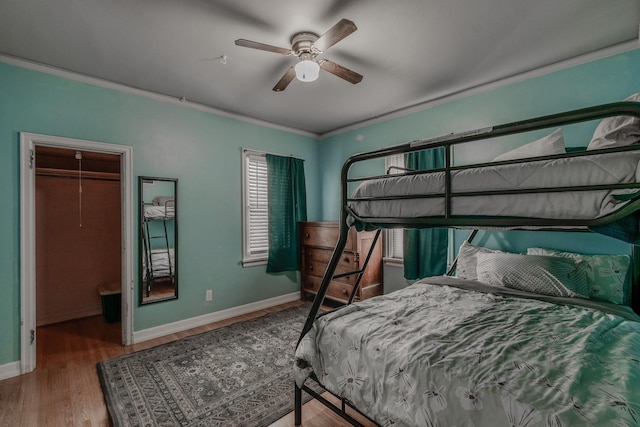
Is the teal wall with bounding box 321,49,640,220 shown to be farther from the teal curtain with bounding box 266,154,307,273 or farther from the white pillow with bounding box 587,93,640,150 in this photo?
the white pillow with bounding box 587,93,640,150

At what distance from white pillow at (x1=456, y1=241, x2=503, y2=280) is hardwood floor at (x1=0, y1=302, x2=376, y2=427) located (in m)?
1.55

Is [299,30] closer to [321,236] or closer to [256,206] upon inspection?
[256,206]

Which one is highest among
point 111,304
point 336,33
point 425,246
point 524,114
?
point 336,33

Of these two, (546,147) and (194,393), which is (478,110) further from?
(194,393)

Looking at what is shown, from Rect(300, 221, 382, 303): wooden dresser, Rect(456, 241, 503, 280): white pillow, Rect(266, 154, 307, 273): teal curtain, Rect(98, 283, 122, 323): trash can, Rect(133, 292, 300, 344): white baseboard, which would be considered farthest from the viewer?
Rect(266, 154, 307, 273): teal curtain

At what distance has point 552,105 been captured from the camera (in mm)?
2545

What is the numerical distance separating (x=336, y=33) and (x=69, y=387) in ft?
10.2

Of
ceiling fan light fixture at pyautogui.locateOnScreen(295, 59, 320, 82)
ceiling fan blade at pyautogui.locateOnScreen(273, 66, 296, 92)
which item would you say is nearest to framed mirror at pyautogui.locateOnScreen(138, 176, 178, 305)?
ceiling fan blade at pyautogui.locateOnScreen(273, 66, 296, 92)

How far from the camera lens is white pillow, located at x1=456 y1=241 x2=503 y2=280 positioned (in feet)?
8.54

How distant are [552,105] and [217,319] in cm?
409

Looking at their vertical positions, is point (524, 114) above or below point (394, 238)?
above

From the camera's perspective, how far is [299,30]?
2.01 metres

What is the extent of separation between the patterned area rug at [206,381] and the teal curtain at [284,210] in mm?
1172

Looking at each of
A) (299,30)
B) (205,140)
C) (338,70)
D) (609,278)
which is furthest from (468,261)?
(205,140)
